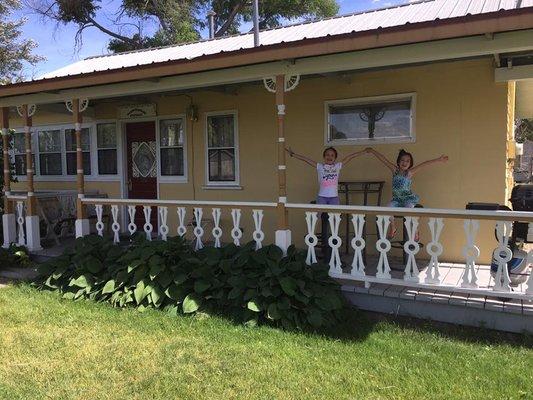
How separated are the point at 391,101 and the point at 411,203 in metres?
1.60

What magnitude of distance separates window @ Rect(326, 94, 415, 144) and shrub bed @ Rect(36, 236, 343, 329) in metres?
2.24

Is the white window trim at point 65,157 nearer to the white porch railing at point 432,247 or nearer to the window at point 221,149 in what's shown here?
the window at point 221,149

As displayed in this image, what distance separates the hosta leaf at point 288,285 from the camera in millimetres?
4777

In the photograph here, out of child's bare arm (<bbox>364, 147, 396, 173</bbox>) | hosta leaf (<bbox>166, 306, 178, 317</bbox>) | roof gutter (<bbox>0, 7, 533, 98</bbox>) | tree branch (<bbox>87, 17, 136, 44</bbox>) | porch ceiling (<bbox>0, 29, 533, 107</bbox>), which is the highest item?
tree branch (<bbox>87, 17, 136, 44</bbox>)

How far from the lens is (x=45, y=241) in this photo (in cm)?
868

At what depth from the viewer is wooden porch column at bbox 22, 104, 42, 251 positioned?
7.66 m

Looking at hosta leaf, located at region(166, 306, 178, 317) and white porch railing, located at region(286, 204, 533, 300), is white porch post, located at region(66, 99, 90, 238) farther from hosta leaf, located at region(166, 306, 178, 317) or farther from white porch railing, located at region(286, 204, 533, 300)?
white porch railing, located at region(286, 204, 533, 300)

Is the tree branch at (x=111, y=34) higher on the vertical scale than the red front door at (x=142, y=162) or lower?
higher

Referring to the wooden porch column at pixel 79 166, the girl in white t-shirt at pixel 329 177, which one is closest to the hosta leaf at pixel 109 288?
the wooden porch column at pixel 79 166

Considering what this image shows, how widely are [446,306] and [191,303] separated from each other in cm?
265

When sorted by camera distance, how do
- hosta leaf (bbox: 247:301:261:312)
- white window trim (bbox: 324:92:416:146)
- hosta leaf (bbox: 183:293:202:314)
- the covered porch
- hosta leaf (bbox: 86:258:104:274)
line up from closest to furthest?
hosta leaf (bbox: 247:301:261:312) < the covered porch < hosta leaf (bbox: 183:293:202:314) < hosta leaf (bbox: 86:258:104:274) < white window trim (bbox: 324:92:416:146)

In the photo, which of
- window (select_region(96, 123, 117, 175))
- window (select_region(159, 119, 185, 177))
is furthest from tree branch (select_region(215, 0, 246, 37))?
window (select_region(159, 119, 185, 177))

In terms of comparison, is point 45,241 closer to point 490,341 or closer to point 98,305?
point 98,305

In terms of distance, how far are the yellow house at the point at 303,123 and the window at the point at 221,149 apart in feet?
0.06
